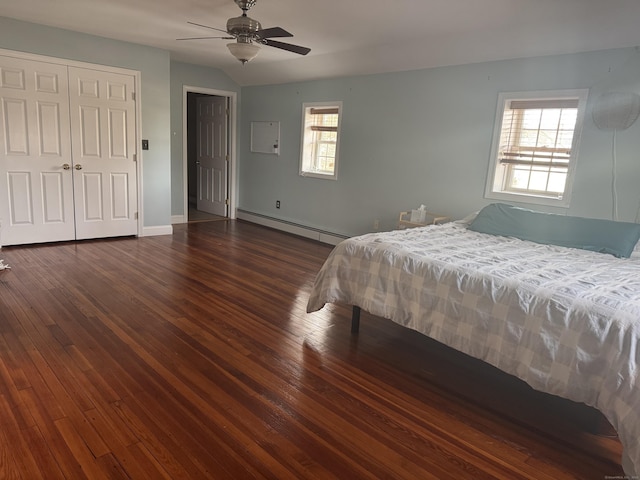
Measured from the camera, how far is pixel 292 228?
6.60 m

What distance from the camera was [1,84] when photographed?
4570 mm

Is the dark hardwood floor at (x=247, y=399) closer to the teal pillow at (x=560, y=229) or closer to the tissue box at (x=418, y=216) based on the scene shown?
the teal pillow at (x=560, y=229)

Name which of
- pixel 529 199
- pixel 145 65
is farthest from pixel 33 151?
pixel 529 199

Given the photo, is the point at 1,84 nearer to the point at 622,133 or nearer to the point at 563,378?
the point at 563,378

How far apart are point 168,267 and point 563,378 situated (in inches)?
146

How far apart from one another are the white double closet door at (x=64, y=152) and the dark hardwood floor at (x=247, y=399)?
5.19 feet

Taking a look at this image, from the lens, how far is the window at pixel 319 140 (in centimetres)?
608

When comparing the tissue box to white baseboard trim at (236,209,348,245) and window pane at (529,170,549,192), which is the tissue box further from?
white baseboard trim at (236,209,348,245)

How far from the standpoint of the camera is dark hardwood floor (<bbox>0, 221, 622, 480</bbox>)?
1.84 metres

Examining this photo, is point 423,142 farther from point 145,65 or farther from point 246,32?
point 145,65

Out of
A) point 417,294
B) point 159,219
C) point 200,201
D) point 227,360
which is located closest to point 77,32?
point 159,219

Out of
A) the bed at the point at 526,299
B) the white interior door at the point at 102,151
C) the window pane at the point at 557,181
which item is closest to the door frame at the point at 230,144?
the white interior door at the point at 102,151

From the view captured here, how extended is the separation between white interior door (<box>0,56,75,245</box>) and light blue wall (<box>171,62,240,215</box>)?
176 centimetres

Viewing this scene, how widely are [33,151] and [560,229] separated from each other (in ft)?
17.9
